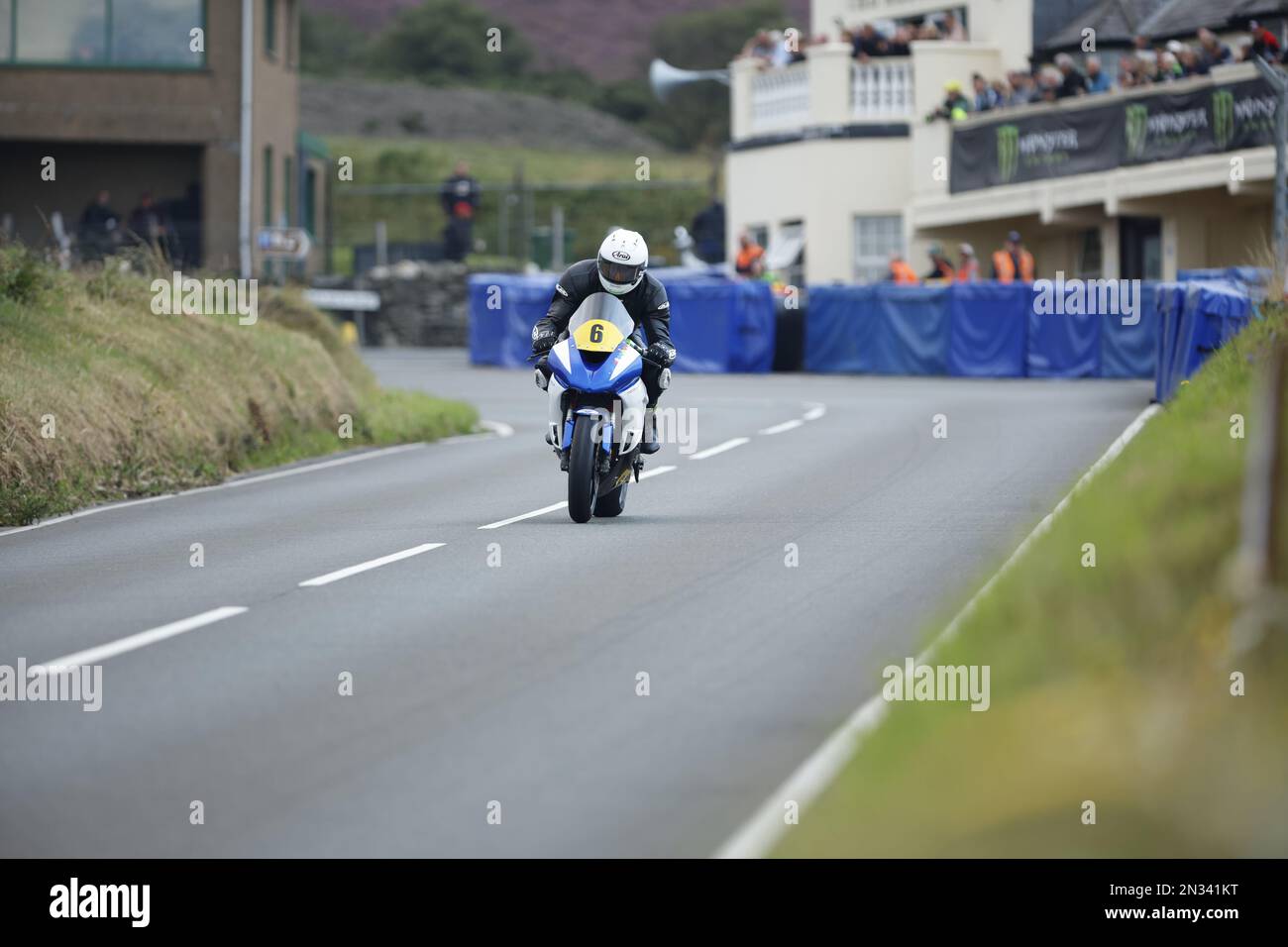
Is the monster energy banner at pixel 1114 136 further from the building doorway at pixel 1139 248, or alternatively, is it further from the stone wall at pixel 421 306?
the stone wall at pixel 421 306

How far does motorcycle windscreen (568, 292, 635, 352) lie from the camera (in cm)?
1421

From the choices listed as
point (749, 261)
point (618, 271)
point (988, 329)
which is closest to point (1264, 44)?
point (988, 329)

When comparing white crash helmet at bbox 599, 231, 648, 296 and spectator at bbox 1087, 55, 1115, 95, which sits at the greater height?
spectator at bbox 1087, 55, 1115, 95

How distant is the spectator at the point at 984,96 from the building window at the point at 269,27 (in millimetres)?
13540

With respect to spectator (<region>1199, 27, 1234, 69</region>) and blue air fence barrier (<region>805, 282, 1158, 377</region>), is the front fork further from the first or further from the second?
spectator (<region>1199, 27, 1234, 69</region>)

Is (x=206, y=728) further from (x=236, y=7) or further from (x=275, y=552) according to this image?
(x=236, y=7)

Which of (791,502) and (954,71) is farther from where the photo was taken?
(954,71)

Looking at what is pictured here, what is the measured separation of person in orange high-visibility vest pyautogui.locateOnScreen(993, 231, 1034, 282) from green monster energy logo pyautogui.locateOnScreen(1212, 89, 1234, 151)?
11.5ft

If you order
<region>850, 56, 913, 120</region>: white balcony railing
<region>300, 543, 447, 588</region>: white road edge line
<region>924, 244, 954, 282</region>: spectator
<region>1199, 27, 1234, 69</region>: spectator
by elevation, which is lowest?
<region>300, 543, 447, 588</region>: white road edge line

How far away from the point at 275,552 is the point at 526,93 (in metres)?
108

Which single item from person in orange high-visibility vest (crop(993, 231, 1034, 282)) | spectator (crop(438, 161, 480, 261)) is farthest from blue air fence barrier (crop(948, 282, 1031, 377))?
spectator (crop(438, 161, 480, 261))

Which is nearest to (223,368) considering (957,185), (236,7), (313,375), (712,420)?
(313,375)

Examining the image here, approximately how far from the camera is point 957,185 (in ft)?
143

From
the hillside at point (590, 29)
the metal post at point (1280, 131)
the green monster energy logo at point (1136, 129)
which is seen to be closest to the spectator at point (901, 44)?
the green monster energy logo at point (1136, 129)
